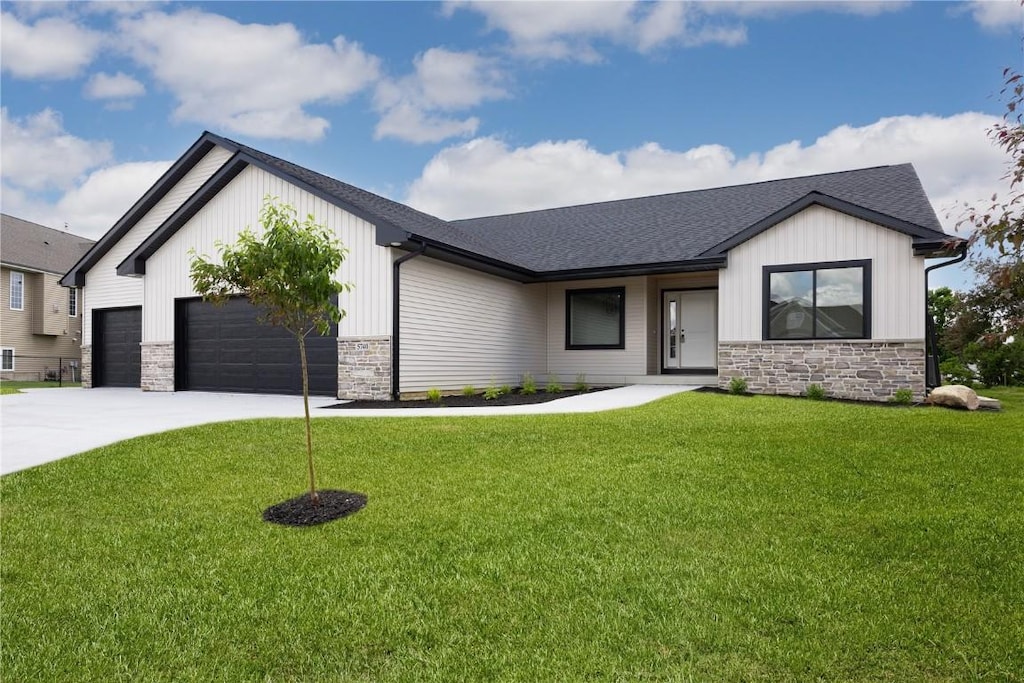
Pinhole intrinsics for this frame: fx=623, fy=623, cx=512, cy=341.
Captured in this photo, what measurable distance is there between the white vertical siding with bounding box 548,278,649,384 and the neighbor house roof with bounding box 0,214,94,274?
23.1m

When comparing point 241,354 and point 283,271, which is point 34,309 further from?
point 283,271

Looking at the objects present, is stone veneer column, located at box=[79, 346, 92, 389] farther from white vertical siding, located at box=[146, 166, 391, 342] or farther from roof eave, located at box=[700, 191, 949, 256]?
roof eave, located at box=[700, 191, 949, 256]

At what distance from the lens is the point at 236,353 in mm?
14383

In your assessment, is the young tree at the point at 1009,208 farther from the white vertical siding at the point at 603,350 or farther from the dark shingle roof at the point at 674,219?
the white vertical siding at the point at 603,350

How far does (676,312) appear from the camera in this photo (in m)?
16.0

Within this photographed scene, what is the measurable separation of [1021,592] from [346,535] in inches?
167

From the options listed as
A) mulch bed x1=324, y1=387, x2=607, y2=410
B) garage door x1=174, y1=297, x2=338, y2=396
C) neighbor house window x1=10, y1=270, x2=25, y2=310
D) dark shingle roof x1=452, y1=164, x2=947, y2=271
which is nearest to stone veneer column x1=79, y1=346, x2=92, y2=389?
garage door x1=174, y1=297, x2=338, y2=396

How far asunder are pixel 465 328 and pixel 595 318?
3.88 m

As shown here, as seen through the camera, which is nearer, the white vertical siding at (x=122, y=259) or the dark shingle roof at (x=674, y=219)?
the dark shingle roof at (x=674, y=219)

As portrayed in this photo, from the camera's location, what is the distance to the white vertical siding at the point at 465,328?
12.7 meters

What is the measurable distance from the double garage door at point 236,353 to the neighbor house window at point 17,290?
44.3 feet

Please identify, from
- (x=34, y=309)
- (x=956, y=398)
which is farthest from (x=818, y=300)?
(x=34, y=309)

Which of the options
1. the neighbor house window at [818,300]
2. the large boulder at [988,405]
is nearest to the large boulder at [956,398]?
the large boulder at [988,405]

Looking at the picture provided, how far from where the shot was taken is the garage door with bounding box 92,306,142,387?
55.5ft
